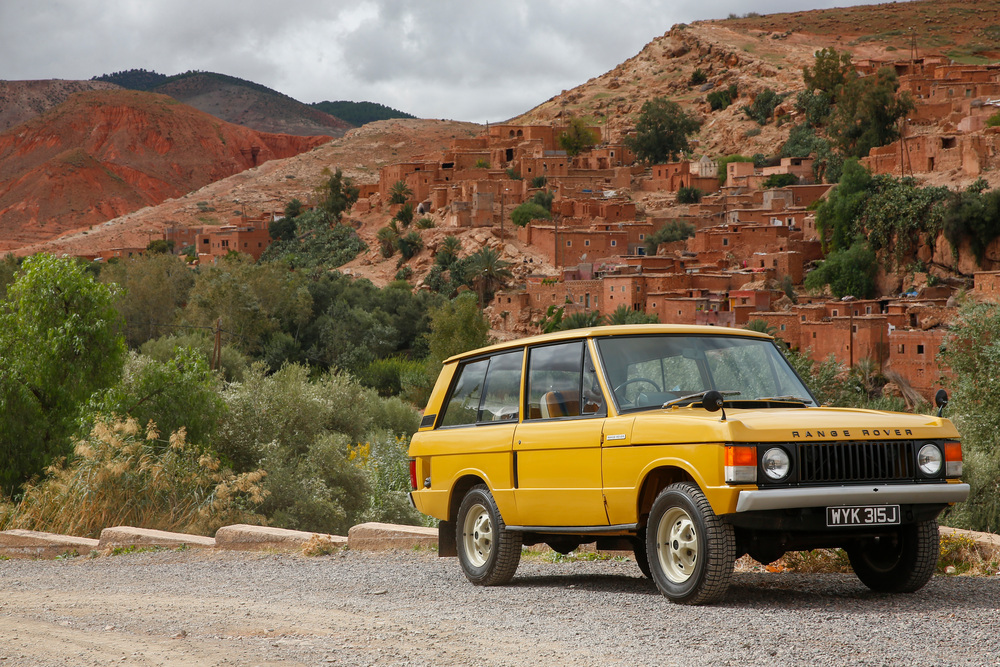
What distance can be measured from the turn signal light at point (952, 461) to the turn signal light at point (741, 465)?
4.34 ft

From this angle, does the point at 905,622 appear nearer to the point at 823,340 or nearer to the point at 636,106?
the point at 823,340

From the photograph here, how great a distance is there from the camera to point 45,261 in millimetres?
17609

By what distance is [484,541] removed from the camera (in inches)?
300

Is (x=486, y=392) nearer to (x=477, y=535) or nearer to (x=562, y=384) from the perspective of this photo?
(x=562, y=384)

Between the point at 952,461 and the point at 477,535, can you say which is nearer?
the point at 952,461

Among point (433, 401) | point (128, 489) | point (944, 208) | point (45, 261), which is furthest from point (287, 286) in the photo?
point (433, 401)

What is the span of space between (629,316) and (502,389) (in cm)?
4668

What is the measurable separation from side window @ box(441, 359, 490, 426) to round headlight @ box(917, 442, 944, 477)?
3.17m

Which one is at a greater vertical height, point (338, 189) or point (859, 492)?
point (338, 189)

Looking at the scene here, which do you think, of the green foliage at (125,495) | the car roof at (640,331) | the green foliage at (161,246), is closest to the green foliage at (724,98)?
the green foliage at (161,246)

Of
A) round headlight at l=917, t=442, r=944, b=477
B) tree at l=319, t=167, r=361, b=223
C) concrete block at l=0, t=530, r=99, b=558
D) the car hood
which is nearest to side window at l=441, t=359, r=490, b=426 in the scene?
the car hood

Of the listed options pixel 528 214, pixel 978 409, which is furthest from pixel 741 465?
pixel 528 214

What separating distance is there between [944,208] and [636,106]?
71704mm

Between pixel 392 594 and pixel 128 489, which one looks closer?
pixel 392 594
